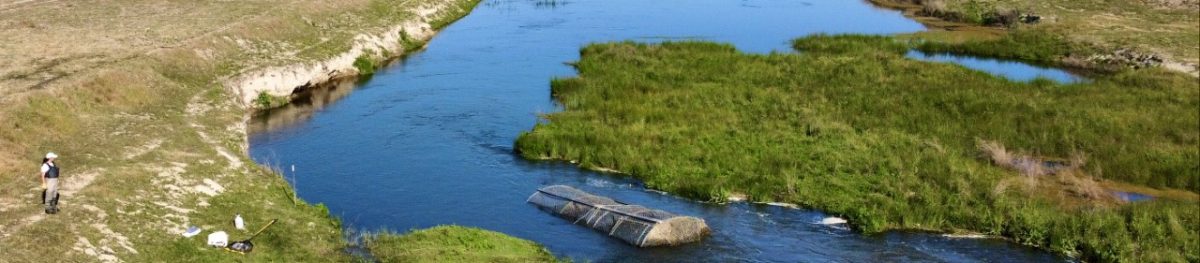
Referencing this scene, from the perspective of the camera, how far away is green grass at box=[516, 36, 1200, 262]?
91.0 ft

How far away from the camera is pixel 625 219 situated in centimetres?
2644

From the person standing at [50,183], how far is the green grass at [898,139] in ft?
50.8

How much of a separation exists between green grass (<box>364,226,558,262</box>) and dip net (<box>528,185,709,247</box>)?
7.03 feet

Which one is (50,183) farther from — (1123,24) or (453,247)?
(1123,24)

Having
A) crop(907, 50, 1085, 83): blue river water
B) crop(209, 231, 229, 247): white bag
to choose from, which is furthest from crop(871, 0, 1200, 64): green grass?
crop(209, 231, 229, 247): white bag

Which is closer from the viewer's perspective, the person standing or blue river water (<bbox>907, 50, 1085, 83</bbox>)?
the person standing

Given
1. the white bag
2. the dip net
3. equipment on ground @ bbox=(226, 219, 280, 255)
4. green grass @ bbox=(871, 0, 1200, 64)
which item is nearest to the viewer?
equipment on ground @ bbox=(226, 219, 280, 255)

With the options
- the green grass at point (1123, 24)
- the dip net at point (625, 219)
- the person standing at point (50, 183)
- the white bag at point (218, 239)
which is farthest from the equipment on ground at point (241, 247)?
the green grass at point (1123, 24)

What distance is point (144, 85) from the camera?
125 feet

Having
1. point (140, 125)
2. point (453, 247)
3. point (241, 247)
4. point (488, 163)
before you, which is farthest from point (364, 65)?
point (241, 247)

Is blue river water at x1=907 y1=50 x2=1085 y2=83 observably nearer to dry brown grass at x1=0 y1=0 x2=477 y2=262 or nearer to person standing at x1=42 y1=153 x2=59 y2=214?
dry brown grass at x1=0 y1=0 x2=477 y2=262

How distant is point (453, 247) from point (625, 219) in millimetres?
4448

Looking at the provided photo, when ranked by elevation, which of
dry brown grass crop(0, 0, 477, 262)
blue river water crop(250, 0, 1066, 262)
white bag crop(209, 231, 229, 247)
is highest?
dry brown grass crop(0, 0, 477, 262)

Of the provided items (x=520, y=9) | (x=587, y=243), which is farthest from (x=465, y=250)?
(x=520, y=9)
